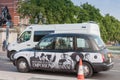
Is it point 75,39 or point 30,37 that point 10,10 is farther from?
point 75,39

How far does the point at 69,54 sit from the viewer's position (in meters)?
12.2

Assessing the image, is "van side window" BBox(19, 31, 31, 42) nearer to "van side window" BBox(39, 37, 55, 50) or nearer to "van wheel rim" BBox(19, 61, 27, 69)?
"van wheel rim" BBox(19, 61, 27, 69)

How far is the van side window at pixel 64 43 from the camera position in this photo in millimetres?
12401

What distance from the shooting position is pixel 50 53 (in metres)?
12.6

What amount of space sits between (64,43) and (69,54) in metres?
0.53

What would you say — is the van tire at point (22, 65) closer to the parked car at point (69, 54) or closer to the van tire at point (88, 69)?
the parked car at point (69, 54)

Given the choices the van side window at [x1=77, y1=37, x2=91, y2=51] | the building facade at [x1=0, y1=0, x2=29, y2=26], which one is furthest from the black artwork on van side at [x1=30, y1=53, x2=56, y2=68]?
the building facade at [x1=0, y1=0, x2=29, y2=26]

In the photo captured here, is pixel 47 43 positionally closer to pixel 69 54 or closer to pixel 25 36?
pixel 69 54

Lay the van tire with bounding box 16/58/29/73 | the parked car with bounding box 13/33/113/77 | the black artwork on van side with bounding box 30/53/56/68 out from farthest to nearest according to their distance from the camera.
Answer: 1. the van tire with bounding box 16/58/29/73
2. the black artwork on van side with bounding box 30/53/56/68
3. the parked car with bounding box 13/33/113/77

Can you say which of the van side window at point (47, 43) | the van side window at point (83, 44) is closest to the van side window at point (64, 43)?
the van side window at point (47, 43)

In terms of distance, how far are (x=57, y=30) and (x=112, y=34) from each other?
7328cm

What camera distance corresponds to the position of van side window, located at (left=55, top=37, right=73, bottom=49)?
12.4 metres

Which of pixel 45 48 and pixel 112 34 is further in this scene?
pixel 112 34

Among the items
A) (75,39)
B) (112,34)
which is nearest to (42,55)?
(75,39)
